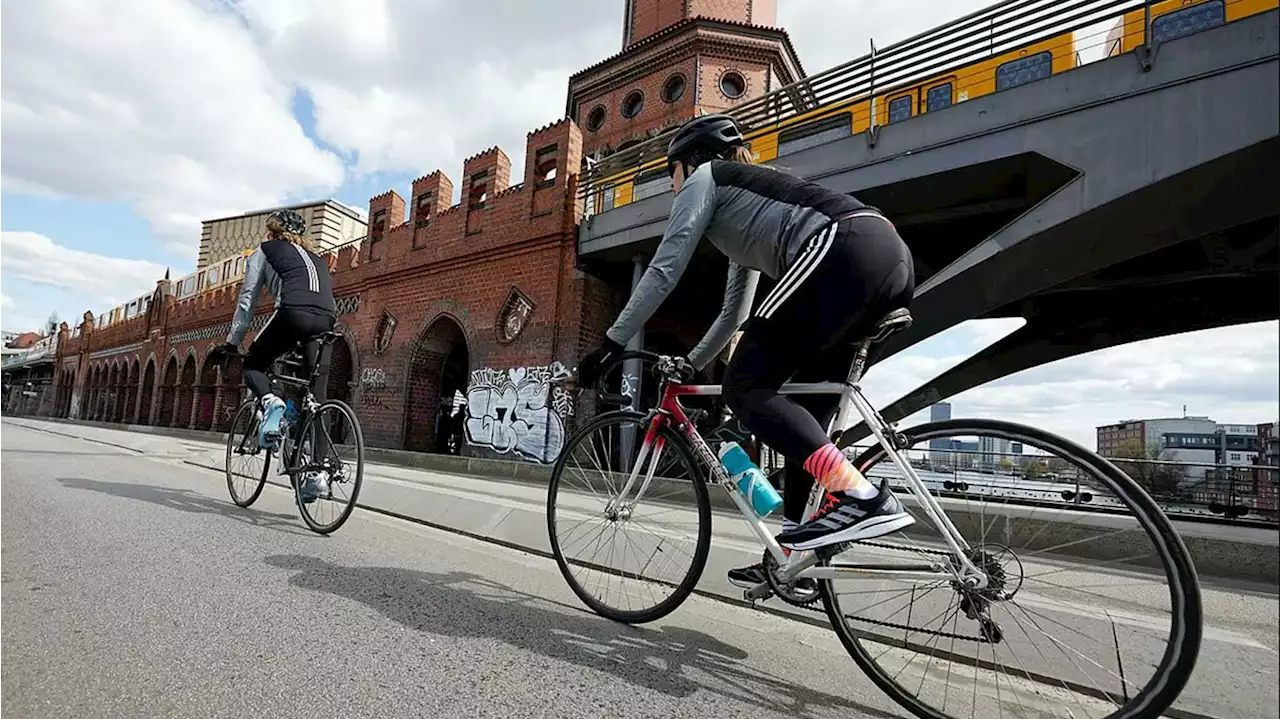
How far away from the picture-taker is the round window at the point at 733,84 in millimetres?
22516

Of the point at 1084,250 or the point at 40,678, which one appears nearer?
the point at 40,678

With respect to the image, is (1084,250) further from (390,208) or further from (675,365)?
(390,208)

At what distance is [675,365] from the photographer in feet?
7.74

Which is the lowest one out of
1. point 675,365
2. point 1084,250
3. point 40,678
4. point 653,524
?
point 40,678

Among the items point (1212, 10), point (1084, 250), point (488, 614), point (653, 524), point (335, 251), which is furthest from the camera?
point (335, 251)

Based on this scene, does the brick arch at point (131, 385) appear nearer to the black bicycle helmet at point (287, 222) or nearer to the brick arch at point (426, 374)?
the brick arch at point (426, 374)

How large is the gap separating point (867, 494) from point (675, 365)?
89 cm

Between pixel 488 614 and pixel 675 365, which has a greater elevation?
pixel 675 365

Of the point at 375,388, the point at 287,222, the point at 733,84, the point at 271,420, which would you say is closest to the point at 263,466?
the point at 271,420

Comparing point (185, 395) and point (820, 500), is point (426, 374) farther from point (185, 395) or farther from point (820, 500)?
point (185, 395)

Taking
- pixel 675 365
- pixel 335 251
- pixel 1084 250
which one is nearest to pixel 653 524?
pixel 675 365

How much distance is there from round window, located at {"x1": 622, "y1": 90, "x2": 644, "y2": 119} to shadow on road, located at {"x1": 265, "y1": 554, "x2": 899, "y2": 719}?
2390 cm

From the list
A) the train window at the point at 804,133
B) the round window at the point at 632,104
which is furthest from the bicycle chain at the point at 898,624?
the round window at the point at 632,104

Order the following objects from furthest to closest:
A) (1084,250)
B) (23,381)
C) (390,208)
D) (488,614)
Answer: (23,381) < (390,208) < (1084,250) < (488,614)
